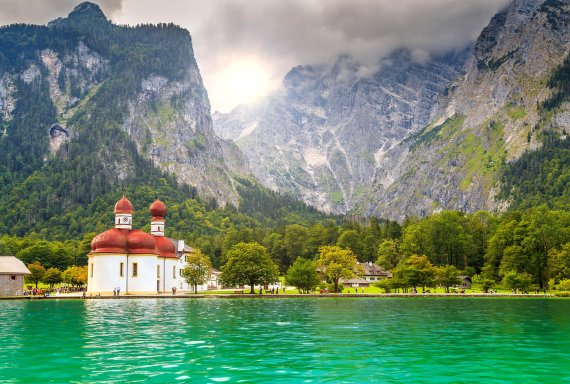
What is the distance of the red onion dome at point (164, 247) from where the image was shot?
12212 centimetres

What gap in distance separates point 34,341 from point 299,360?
16996 mm

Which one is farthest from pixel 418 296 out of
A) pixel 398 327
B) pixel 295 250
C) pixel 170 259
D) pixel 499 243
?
pixel 295 250

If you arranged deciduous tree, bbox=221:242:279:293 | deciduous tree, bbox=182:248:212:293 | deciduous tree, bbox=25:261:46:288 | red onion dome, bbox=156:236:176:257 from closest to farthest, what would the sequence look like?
deciduous tree, bbox=221:242:279:293 < deciduous tree, bbox=182:248:212:293 < red onion dome, bbox=156:236:176:257 < deciduous tree, bbox=25:261:46:288

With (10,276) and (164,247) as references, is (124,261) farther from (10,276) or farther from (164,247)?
(10,276)

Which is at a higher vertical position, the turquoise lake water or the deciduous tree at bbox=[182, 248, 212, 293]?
the deciduous tree at bbox=[182, 248, 212, 293]

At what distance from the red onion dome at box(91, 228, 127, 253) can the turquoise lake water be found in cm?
6342

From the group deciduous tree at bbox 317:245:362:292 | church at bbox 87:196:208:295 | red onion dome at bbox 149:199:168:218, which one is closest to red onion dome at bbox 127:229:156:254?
church at bbox 87:196:208:295

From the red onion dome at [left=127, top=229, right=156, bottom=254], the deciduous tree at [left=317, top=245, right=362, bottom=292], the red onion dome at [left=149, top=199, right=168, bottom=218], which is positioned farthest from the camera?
the red onion dome at [left=149, top=199, right=168, bottom=218]

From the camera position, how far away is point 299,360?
26.6m

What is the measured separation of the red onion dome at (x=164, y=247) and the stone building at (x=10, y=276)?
27.0 metres

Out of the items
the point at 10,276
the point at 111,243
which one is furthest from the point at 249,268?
the point at 10,276

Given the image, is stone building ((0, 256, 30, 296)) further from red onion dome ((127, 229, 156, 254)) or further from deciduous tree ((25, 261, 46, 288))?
deciduous tree ((25, 261, 46, 288))

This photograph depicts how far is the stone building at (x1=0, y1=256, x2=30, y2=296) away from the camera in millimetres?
100000

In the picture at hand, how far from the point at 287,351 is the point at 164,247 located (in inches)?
3823
